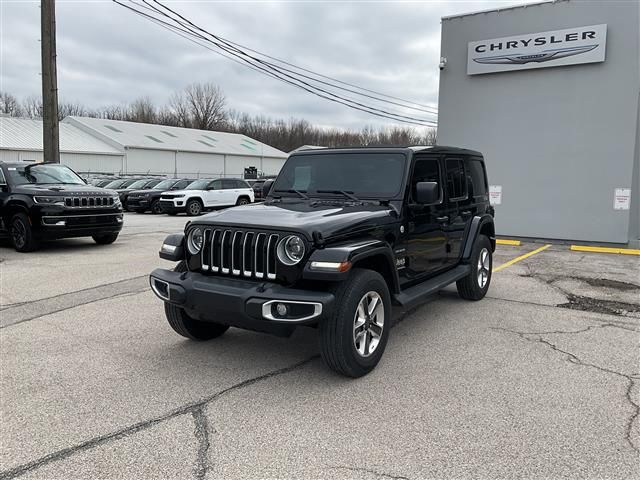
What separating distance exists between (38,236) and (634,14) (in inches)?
532

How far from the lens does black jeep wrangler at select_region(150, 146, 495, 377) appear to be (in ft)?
12.1

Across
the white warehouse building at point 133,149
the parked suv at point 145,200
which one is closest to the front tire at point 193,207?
the parked suv at point 145,200

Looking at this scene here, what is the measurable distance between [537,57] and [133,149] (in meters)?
36.2

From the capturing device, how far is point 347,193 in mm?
5016

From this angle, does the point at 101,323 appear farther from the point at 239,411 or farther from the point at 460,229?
the point at 460,229

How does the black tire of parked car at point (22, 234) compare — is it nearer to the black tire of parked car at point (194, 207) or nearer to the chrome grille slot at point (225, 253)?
the chrome grille slot at point (225, 253)

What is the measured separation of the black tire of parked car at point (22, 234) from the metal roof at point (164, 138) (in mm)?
33089

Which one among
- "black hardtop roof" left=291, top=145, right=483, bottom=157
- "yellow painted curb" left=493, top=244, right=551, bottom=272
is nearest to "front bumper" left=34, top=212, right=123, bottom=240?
"black hardtop roof" left=291, top=145, right=483, bottom=157

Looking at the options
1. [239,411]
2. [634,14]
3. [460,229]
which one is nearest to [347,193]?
[460,229]

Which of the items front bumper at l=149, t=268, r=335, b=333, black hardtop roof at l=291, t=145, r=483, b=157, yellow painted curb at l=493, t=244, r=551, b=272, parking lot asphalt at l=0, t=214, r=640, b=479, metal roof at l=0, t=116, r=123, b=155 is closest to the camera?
parking lot asphalt at l=0, t=214, r=640, b=479

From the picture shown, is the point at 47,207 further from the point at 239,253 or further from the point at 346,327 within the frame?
the point at 346,327

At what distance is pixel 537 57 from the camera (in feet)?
40.5

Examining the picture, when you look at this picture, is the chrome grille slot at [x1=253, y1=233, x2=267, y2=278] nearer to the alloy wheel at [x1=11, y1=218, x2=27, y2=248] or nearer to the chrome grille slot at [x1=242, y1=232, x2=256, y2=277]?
the chrome grille slot at [x1=242, y1=232, x2=256, y2=277]

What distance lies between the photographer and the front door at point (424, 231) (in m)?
4.85
